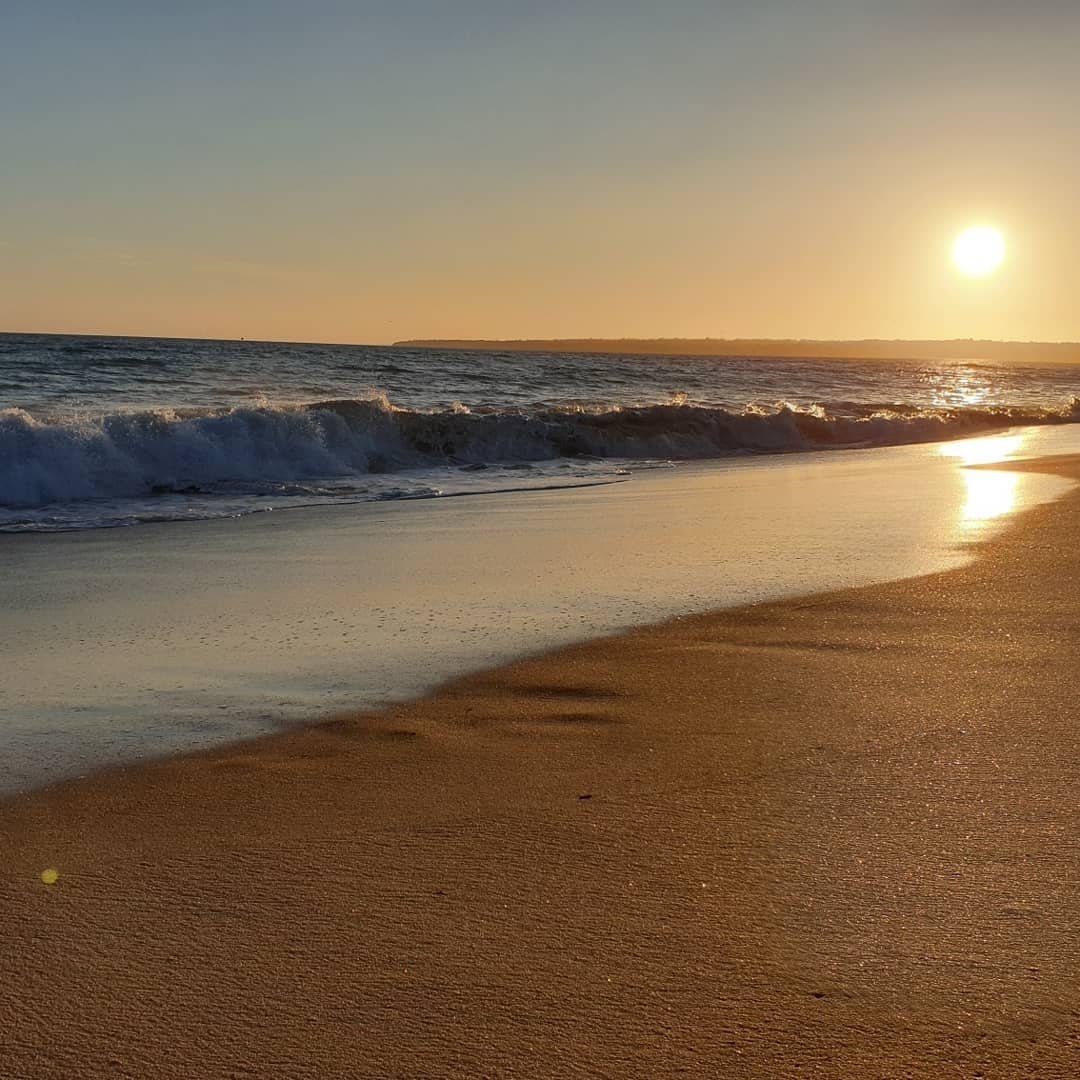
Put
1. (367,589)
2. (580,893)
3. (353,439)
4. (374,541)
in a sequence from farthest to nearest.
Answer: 1. (353,439)
2. (374,541)
3. (367,589)
4. (580,893)

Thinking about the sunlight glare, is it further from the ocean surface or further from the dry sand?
the dry sand

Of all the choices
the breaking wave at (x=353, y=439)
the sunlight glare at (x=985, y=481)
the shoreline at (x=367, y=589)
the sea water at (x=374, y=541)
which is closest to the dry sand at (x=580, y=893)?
the shoreline at (x=367, y=589)

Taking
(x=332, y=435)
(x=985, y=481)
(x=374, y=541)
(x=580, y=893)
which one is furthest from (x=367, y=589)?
(x=332, y=435)

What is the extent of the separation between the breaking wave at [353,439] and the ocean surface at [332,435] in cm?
3

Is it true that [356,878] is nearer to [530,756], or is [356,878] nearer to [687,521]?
[530,756]

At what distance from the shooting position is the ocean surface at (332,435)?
1330 cm

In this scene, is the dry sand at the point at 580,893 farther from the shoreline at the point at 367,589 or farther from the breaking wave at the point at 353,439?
the breaking wave at the point at 353,439

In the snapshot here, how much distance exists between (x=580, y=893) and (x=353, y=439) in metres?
15.6

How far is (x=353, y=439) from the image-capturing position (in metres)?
18.0

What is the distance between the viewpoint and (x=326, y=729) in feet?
13.8

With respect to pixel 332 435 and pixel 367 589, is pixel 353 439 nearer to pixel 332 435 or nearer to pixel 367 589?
pixel 332 435

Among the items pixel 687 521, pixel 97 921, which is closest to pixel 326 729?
pixel 97 921

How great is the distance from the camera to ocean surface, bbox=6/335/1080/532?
13305mm

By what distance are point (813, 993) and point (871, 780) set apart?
4.05 ft
